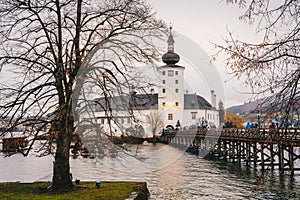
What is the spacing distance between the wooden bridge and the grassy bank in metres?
5.63

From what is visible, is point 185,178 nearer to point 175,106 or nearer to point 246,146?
point 246,146

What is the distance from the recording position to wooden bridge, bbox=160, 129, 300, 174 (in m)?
24.6

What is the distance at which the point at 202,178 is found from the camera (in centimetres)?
2497

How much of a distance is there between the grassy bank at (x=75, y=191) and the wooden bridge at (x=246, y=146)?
222 inches

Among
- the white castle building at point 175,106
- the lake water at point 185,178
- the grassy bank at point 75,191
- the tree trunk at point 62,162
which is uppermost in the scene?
the white castle building at point 175,106

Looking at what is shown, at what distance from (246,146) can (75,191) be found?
853 inches

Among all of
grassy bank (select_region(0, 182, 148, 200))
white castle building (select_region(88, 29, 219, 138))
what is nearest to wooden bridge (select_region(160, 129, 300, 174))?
grassy bank (select_region(0, 182, 148, 200))

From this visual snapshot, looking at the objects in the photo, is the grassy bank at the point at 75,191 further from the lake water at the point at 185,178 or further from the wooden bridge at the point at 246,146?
the wooden bridge at the point at 246,146

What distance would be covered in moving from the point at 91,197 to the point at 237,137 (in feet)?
78.4

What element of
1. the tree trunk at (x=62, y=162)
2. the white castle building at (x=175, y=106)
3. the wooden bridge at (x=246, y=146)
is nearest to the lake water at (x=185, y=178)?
the tree trunk at (x=62, y=162)

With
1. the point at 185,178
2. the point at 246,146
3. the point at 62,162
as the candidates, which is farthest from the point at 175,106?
the point at 62,162

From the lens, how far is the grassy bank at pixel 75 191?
13.0 metres

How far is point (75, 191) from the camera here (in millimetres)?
14203

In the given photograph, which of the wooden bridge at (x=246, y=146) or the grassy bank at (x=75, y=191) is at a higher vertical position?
the wooden bridge at (x=246, y=146)
